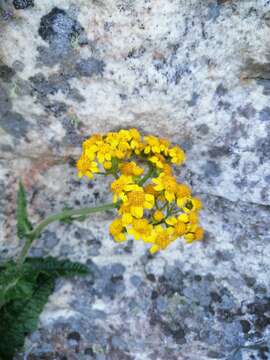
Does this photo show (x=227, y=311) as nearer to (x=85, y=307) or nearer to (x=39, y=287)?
(x=85, y=307)

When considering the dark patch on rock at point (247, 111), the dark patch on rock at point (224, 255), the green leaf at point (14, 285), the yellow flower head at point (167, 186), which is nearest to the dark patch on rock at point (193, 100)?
the dark patch on rock at point (247, 111)

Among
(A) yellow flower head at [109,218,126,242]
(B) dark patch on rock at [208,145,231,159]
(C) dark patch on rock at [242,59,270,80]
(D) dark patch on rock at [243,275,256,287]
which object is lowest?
(D) dark patch on rock at [243,275,256,287]

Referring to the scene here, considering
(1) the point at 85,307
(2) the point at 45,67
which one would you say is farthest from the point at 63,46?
(1) the point at 85,307

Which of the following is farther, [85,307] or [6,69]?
[85,307]

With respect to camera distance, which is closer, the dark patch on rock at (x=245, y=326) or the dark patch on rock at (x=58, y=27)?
the dark patch on rock at (x=58, y=27)

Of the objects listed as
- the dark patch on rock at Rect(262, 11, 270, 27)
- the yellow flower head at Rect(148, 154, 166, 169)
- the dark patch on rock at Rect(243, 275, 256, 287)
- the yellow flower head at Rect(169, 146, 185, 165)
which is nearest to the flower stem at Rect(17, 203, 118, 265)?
the yellow flower head at Rect(148, 154, 166, 169)

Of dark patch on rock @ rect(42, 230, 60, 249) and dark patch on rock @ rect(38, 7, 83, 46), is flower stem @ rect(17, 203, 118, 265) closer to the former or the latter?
dark patch on rock @ rect(42, 230, 60, 249)

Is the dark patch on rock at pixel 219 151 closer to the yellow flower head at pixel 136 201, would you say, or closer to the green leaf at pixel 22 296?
the yellow flower head at pixel 136 201
